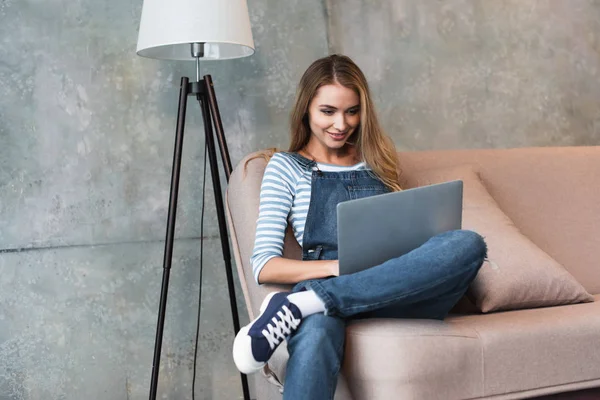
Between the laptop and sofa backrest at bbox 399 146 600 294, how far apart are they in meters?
0.76

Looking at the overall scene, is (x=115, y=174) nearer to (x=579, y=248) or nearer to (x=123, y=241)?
(x=123, y=241)

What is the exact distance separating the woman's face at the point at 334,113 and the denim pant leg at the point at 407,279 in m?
0.62

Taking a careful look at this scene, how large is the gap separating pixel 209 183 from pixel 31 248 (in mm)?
720

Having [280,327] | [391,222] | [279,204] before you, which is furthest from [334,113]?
[280,327]

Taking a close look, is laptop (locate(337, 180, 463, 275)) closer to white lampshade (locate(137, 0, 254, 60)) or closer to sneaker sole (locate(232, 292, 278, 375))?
sneaker sole (locate(232, 292, 278, 375))

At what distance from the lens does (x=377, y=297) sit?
1938 millimetres

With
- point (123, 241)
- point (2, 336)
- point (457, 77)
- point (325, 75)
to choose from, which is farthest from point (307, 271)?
point (457, 77)

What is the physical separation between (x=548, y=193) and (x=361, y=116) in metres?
0.86

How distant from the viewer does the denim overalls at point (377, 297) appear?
182cm

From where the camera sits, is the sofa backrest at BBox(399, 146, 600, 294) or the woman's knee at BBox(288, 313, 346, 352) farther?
the sofa backrest at BBox(399, 146, 600, 294)

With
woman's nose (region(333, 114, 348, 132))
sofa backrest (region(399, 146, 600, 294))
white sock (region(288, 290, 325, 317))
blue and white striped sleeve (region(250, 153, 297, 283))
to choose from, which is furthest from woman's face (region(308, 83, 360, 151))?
white sock (region(288, 290, 325, 317))

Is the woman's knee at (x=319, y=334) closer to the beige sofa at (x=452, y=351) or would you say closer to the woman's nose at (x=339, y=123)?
the beige sofa at (x=452, y=351)

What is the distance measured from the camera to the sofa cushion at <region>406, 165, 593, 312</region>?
7.83 feet

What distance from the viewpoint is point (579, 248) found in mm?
2920
